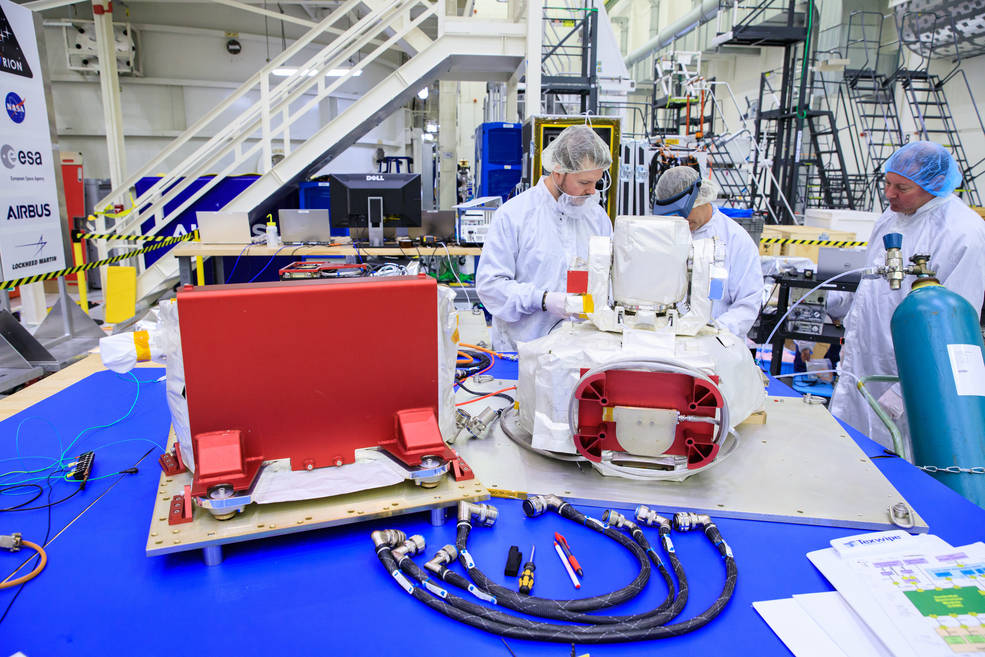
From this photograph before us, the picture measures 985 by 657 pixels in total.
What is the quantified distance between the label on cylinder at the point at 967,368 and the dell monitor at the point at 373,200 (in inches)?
138

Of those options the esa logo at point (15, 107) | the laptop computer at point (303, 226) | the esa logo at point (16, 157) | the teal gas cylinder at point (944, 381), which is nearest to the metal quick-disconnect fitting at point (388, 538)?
the teal gas cylinder at point (944, 381)

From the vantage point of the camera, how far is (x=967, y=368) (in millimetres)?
1483

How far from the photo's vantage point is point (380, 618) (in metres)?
0.88

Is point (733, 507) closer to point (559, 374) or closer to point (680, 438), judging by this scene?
point (680, 438)

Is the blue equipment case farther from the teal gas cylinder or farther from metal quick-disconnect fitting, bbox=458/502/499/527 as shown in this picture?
metal quick-disconnect fitting, bbox=458/502/499/527

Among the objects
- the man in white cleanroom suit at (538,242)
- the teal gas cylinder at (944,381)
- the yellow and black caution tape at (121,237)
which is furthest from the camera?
the yellow and black caution tape at (121,237)

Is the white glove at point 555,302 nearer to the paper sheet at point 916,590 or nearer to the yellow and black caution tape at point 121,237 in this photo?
the paper sheet at point 916,590

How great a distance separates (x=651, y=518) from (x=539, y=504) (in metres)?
0.21

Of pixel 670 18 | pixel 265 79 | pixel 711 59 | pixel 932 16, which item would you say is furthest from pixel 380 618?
pixel 711 59

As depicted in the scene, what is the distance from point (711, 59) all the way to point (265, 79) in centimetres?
1055

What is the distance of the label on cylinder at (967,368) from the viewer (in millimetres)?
1462

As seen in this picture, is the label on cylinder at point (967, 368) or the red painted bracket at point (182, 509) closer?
the red painted bracket at point (182, 509)

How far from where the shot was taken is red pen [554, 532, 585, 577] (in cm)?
98

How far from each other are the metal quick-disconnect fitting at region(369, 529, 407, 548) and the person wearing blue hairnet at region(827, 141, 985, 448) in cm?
185
